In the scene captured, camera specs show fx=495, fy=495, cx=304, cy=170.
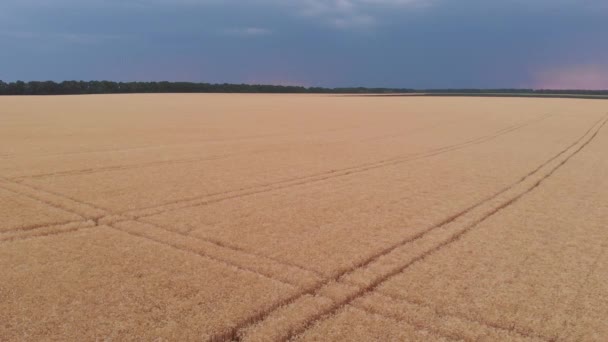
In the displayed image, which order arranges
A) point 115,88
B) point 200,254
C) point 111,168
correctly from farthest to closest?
point 115,88 < point 111,168 < point 200,254

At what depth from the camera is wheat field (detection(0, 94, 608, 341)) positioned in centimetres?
431

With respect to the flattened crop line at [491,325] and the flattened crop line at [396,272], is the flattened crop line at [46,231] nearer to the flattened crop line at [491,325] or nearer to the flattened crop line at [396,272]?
the flattened crop line at [396,272]

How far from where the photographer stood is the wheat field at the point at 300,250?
431 centimetres

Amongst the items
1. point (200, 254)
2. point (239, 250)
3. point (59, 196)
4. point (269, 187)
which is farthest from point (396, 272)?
point (59, 196)

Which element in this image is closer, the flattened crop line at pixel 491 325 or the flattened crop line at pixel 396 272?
the flattened crop line at pixel 491 325

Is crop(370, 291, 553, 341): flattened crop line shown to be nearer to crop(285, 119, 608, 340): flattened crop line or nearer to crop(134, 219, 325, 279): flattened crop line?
crop(285, 119, 608, 340): flattened crop line

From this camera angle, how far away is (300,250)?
240 inches

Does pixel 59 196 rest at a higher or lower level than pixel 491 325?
higher

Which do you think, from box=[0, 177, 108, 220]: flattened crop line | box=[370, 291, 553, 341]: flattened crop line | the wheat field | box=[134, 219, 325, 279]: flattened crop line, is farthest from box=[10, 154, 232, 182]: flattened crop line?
box=[370, 291, 553, 341]: flattened crop line

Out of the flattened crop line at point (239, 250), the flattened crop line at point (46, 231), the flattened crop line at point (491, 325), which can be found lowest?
the flattened crop line at point (491, 325)

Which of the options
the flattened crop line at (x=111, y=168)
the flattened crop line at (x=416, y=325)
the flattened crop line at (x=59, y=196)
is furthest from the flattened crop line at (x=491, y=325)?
the flattened crop line at (x=111, y=168)

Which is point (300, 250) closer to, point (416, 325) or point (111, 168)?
point (416, 325)

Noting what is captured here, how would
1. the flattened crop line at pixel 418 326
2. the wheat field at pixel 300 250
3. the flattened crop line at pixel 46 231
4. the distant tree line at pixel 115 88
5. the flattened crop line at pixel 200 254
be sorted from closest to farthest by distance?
the flattened crop line at pixel 418 326 < the wheat field at pixel 300 250 < the flattened crop line at pixel 200 254 < the flattened crop line at pixel 46 231 < the distant tree line at pixel 115 88

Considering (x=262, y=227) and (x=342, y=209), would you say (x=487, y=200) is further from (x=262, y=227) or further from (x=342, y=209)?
(x=262, y=227)
